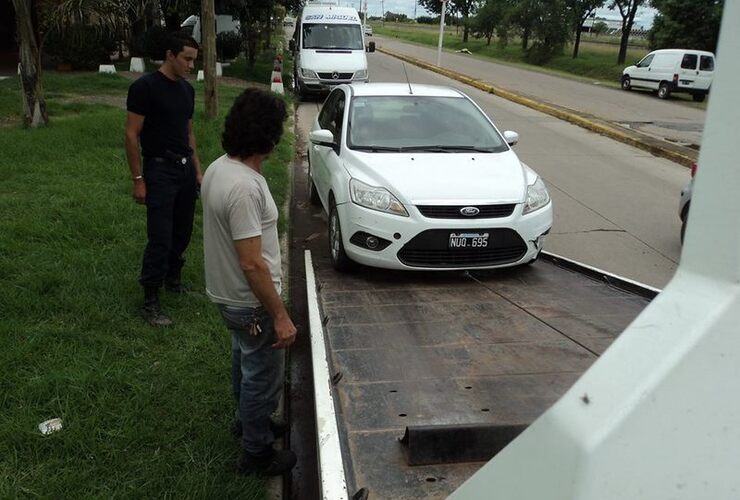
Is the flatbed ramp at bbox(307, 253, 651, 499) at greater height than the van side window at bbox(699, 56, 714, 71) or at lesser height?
lesser

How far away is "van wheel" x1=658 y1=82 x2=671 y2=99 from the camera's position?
23938 millimetres

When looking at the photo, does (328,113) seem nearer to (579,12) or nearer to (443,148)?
(443,148)

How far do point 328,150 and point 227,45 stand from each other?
21.7m

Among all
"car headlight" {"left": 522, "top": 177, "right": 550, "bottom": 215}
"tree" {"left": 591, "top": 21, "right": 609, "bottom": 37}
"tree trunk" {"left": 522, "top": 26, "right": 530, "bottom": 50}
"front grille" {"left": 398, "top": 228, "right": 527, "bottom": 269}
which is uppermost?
"tree" {"left": 591, "top": 21, "right": 609, "bottom": 37}

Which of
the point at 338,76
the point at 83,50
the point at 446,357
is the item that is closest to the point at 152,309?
the point at 446,357

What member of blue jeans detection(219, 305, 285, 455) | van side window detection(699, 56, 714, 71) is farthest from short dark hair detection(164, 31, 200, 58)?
van side window detection(699, 56, 714, 71)

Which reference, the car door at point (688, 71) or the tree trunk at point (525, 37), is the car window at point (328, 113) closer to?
the car door at point (688, 71)

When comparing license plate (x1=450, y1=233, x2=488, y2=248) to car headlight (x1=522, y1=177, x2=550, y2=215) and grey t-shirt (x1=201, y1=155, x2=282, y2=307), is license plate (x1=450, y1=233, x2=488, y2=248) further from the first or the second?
grey t-shirt (x1=201, y1=155, x2=282, y2=307)

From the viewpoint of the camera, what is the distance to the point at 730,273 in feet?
3.46

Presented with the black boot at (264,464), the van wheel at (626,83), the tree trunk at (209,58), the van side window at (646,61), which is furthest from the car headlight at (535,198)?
the van wheel at (626,83)

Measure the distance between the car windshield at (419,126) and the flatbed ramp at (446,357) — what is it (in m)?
1.26

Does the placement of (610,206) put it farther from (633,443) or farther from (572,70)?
(572,70)

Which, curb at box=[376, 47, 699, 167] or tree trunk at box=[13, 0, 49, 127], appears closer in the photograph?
tree trunk at box=[13, 0, 49, 127]

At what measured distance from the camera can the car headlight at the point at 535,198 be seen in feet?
16.9
